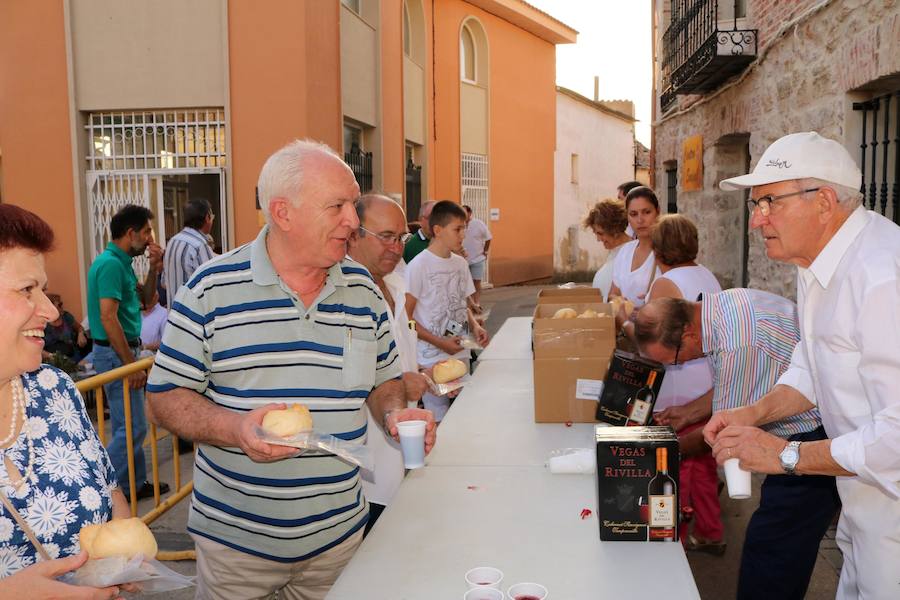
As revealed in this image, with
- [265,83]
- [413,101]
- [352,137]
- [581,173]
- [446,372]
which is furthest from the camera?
[581,173]

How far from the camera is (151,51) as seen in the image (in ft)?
31.8

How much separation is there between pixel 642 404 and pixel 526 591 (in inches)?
56.2

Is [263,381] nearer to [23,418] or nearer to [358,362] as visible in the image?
[358,362]

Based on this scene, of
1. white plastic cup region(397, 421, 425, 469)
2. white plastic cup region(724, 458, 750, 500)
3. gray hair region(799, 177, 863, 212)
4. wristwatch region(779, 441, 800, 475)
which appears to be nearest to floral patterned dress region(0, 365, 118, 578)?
white plastic cup region(397, 421, 425, 469)

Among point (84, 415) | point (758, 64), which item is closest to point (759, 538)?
point (84, 415)

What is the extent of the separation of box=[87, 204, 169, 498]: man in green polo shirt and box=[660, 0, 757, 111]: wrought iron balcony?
5.93 metres

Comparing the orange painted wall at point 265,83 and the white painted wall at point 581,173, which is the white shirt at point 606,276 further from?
the white painted wall at point 581,173

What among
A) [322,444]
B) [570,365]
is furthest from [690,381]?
[322,444]

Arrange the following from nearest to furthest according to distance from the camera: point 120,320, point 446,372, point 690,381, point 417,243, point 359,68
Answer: point 446,372, point 690,381, point 120,320, point 417,243, point 359,68

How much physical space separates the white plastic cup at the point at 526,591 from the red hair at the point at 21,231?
1421 mm

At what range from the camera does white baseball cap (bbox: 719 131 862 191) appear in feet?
7.43

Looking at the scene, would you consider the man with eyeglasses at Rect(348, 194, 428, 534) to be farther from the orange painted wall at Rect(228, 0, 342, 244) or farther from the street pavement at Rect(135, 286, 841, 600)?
the orange painted wall at Rect(228, 0, 342, 244)

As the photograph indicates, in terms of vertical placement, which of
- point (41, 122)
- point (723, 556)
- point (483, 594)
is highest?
point (41, 122)

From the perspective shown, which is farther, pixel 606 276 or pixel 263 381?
pixel 606 276
